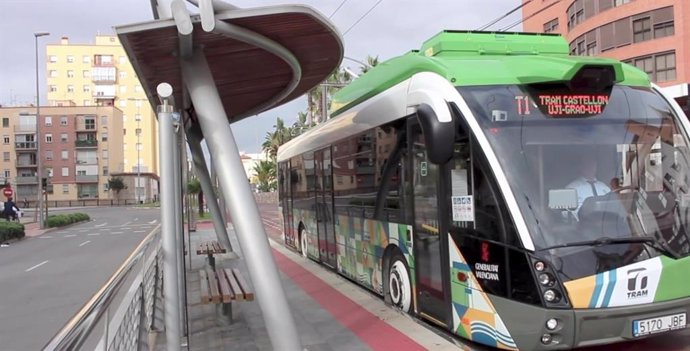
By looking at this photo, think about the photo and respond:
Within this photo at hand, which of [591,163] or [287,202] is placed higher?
[591,163]

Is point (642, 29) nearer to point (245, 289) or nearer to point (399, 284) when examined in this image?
point (399, 284)

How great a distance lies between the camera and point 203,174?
34.6 feet

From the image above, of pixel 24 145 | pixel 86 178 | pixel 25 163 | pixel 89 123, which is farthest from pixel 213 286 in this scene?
pixel 25 163

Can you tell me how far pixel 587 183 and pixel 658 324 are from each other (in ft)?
4.63

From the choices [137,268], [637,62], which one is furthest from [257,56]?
[637,62]

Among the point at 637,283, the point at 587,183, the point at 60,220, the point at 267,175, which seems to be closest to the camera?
the point at 637,283

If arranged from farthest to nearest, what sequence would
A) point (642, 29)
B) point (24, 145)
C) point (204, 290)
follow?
1. point (24, 145)
2. point (642, 29)
3. point (204, 290)

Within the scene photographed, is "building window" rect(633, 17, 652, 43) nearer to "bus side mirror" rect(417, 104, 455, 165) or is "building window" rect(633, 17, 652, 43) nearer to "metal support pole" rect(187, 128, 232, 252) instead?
"metal support pole" rect(187, 128, 232, 252)

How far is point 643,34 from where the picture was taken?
3884 centimetres

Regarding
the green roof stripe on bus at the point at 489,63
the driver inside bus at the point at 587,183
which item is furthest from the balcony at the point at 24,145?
the driver inside bus at the point at 587,183

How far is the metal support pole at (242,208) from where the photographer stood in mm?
4719

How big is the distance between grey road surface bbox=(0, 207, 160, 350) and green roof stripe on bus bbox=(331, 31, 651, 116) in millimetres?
5781

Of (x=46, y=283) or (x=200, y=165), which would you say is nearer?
(x=200, y=165)

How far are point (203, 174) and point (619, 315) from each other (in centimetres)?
745
